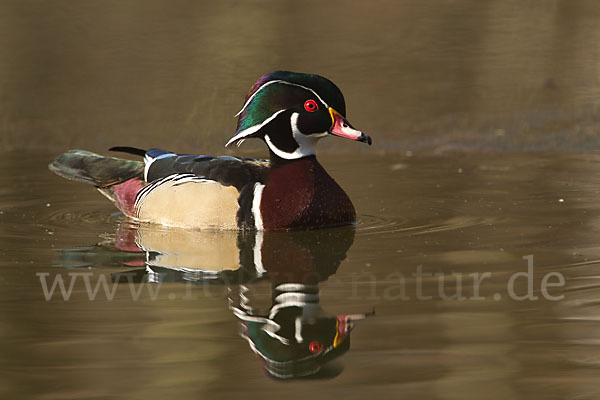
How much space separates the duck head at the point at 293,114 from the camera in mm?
8430

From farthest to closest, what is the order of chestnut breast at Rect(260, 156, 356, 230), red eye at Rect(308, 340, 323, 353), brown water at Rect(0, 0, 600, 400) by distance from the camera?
1. chestnut breast at Rect(260, 156, 356, 230)
2. red eye at Rect(308, 340, 323, 353)
3. brown water at Rect(0, 0, 600, 400)

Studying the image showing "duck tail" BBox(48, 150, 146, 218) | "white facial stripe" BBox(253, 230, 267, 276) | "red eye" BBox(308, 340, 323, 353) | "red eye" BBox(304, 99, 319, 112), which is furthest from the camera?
"duck tail" BBox(48, 150, 146, 218)

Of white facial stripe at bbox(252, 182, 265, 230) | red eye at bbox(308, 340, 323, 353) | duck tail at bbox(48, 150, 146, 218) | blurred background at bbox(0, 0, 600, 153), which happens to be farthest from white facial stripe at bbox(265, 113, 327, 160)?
blurred background at bbox(0, 0, 600, 153)

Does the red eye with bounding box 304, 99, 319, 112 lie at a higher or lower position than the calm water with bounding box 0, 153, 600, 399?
higher

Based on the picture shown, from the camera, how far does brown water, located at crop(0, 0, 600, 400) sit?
5.09m

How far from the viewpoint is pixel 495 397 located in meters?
4.63

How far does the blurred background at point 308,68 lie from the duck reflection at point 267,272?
437cm

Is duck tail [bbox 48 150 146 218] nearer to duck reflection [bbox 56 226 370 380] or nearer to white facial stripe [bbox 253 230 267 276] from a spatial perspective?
duck reflection [bbox 56 226 370 380]

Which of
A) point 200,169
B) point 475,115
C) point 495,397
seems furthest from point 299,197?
point 475,115

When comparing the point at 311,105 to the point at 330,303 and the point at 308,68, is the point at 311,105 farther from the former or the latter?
the point at 308,68

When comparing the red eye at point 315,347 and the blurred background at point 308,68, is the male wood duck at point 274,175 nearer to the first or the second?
the red eye at point 315,347

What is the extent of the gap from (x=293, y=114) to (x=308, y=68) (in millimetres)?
5472

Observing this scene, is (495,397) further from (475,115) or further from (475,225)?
(475,115)

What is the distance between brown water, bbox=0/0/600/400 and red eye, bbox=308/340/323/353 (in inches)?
1.3
